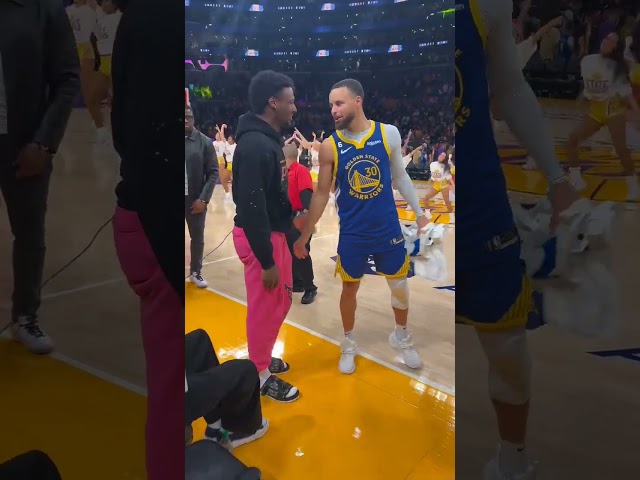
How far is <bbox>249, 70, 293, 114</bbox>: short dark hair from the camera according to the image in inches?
77.2

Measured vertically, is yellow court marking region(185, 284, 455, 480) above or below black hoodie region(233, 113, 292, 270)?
below

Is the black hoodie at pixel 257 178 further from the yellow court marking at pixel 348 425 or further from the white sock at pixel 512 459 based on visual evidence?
the white sock at pixel 512 459

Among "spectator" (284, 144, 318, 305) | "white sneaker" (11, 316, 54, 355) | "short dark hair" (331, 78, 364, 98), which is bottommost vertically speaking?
"white sneaker" (11, 316, 54, 355)

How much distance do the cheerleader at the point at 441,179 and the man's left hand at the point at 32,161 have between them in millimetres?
1848

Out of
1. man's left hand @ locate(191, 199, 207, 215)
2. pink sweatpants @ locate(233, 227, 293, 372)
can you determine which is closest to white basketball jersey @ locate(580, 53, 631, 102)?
pink sweatpants @ locate(233, 227, 293, 372)

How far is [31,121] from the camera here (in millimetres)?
1088

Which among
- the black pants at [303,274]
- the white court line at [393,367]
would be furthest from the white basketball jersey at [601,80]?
the black pants at [303,274]

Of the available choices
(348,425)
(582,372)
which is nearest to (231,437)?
(348,425)

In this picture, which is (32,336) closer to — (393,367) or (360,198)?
(360,198)

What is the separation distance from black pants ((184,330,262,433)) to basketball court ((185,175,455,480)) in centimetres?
12

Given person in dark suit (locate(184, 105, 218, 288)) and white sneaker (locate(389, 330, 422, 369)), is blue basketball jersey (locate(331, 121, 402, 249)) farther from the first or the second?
person in dark suit (locate(184, 105, 218, 288))

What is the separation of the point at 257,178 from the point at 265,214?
0.14 m

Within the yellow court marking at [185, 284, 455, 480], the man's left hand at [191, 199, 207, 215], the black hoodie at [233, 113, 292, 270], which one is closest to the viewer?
the yellow court marking at [185, 284, 455, 480]

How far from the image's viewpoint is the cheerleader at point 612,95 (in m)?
0.95
